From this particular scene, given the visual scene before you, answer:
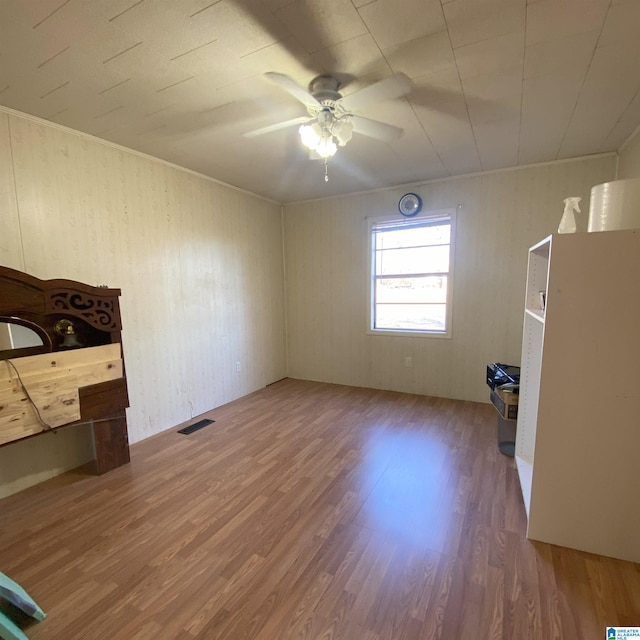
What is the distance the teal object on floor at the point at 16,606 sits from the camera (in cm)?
119

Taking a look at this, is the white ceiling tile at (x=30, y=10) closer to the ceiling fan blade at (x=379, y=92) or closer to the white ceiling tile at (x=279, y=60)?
the white ceiling tile at (x=279, y=60)

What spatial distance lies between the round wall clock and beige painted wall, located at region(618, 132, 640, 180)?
70.3 inches

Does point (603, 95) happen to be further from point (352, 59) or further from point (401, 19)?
point (352, 59)

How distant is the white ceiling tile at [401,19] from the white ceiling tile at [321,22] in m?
0.06

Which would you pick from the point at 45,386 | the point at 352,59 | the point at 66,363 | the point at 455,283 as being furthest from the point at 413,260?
the point at 45,386

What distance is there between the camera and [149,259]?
299 cm

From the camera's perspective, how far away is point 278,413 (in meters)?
3.55

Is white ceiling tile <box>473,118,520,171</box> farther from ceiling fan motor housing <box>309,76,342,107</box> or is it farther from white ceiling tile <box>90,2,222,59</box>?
white ceiling tile <box>90,2,222,59</box>

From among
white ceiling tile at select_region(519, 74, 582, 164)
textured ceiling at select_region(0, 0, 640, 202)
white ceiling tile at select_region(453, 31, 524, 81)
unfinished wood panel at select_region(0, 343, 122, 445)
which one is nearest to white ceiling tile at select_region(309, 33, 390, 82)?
textured ceiling at select_region(0, 0, 640, 202)

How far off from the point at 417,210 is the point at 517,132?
1331 mm

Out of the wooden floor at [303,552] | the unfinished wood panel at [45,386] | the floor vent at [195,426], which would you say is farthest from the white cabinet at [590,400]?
the unfinished wood panel at [45,386]

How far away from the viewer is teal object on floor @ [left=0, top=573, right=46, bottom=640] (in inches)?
46.9

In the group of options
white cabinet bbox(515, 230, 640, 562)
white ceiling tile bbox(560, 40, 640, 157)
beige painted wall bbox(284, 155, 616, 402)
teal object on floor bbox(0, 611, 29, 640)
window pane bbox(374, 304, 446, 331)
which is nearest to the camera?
teal object on floor bbox(0, 611, 29, 640)

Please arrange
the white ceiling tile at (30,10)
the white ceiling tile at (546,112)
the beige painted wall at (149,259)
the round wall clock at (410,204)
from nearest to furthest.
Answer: the white ceiling tile at (30,10), the white ceiling tile at (546,112), the beige painted wall at (149,259), the round wall clock at (410,204)
